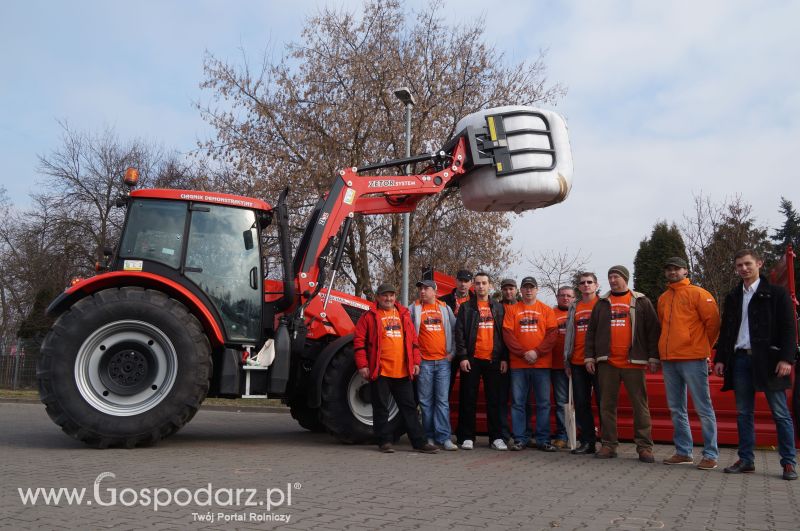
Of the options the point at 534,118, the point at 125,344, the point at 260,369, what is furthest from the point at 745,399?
the point at 125,344

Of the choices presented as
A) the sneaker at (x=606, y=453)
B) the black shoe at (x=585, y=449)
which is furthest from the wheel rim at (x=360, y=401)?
the sneaker at (x=606, y=453)

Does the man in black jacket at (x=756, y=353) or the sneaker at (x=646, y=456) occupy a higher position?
the man in black jacket at (x=756, y=353)

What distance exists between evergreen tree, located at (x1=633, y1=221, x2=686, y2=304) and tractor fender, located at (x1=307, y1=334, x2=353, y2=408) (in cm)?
1866

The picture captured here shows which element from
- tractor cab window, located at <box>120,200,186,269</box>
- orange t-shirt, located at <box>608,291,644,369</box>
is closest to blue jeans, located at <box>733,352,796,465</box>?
orange t-shirt, located at <box>608,291,644,369</box>

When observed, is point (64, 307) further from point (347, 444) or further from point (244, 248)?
point (347, 444)

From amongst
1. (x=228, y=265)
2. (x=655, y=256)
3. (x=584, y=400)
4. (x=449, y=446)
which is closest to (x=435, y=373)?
(x=449, y=446)

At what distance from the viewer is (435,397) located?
7848 millimetres

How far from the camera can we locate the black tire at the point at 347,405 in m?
7.84

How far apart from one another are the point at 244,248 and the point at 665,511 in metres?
5.15

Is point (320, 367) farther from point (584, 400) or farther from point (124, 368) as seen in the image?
point (584, 400)

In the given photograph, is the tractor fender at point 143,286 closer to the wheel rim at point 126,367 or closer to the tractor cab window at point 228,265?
the tractor cab window at point 228,265

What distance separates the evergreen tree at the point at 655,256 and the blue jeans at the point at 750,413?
60.7 ft

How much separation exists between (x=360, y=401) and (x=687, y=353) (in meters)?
3.58

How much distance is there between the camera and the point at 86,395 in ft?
22.7
